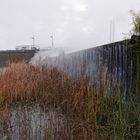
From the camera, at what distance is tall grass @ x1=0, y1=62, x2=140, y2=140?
465cm

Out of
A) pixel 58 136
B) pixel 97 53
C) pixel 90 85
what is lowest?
pixel 58 136

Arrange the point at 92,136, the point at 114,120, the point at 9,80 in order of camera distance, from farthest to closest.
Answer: the point at 9,80 → the point at 114,120 → the point at 92,136

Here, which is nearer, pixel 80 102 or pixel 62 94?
pixel 80 102

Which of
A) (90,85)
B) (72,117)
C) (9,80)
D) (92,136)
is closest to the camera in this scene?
(92,136)

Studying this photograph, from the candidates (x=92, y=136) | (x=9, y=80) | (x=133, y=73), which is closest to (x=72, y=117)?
(x=92, y=136)

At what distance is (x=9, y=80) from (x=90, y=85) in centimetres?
263

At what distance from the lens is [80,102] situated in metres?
5.31

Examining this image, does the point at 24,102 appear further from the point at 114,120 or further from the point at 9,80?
the point at 114,120

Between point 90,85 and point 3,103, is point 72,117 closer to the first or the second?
point 90,85

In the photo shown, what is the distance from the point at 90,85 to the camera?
228 inches

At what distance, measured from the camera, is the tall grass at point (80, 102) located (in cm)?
465

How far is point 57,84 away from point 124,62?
125cm

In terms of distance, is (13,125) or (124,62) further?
(124,62)

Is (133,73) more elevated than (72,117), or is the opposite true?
(133,73)
